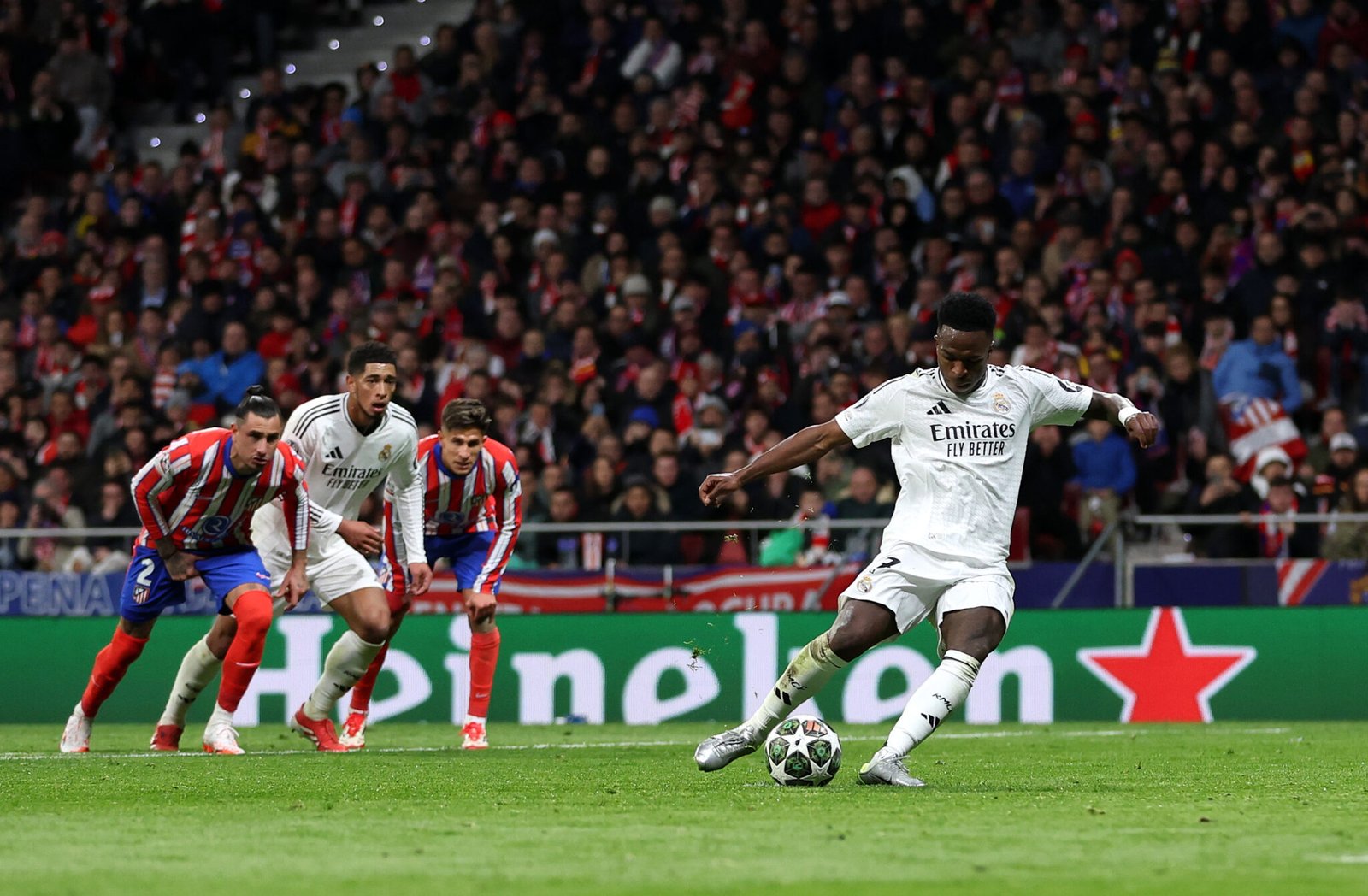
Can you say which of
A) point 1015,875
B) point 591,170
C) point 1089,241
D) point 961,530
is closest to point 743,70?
point 591,170

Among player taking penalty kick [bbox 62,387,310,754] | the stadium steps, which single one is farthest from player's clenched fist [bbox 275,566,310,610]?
the stadium steps

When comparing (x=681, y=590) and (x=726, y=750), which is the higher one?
(x=681, y=590)

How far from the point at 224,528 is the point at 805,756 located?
14.7 feet

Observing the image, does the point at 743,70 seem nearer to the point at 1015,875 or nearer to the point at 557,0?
the point at 557,0

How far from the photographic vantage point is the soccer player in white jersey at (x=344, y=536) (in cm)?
1211

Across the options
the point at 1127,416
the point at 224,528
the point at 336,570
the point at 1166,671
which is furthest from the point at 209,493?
the point at 1166,671

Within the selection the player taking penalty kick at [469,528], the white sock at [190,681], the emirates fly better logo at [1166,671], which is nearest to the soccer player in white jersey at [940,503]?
the player taking penalty kick at [469,528]

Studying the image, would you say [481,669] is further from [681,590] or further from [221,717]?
[681,590]

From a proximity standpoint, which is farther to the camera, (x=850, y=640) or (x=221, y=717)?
(x=221, y=717)

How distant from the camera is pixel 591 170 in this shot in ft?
71.9

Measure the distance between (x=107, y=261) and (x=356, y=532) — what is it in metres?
13.0

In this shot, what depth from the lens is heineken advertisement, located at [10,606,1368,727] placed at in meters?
16.2

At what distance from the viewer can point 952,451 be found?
8.81 meters

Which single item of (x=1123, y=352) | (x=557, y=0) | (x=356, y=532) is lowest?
(x=356, y=532)
